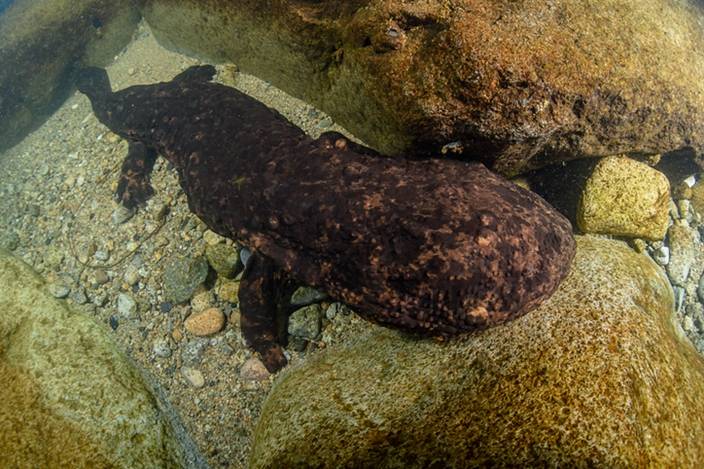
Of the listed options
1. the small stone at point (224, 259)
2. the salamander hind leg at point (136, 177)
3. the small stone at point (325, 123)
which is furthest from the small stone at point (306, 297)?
the salamander hind leg at point (136, 177)

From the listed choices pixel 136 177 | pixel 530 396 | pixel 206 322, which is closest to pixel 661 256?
pixel 530 396

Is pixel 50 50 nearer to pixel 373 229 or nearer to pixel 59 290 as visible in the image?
pixel 59 290

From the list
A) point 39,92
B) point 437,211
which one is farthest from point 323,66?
point 39,92

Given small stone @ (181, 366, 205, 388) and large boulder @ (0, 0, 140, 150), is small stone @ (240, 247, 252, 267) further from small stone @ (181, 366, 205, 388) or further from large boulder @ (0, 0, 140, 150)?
large boulder @ (0, 0, 140, 150)

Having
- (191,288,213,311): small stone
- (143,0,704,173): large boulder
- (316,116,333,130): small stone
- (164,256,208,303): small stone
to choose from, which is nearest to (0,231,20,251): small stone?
(164,256,208,303): small stone

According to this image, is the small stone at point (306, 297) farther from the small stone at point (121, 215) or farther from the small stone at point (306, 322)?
the small stone at point (121, 215)

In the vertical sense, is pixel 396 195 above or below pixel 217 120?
above

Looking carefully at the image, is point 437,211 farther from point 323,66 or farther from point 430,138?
point 323,66
